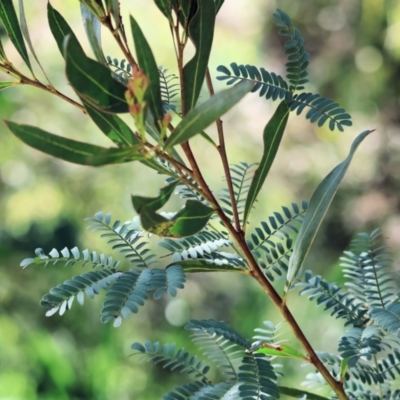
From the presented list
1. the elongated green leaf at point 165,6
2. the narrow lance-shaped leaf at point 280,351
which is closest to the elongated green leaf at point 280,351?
the narrow lance-shaped leaf at point 280,351

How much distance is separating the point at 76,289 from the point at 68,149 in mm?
110

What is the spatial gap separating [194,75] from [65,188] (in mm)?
1687

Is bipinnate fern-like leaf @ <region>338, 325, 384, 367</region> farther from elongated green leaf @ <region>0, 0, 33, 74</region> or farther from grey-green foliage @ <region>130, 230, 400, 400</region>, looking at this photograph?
elongated green leaf @ <region>0, 0, 33, 74</region>

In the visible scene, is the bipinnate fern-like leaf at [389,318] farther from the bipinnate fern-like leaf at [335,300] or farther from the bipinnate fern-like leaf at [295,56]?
the bipinnate fern-like leaf at [295,56]

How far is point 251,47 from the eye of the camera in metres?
2.44

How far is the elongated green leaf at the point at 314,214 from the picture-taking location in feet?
1.26

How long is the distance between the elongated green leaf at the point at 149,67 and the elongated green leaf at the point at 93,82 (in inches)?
0.8

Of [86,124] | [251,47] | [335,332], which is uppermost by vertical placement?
[251,47]

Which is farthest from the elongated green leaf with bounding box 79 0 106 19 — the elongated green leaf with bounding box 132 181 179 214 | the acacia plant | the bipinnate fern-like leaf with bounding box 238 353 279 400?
the bipinnate fern-like leaf with bounding box 238 353 279 400

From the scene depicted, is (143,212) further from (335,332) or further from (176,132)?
(335,332)

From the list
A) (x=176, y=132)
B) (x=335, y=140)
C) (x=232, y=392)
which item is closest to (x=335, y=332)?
(x=335, y=140)

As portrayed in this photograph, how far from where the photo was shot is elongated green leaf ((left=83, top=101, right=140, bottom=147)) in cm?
35

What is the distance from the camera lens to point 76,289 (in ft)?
1.25

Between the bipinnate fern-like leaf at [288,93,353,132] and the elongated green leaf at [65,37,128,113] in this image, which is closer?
the elongated green leaf at [65,37,128,113]
